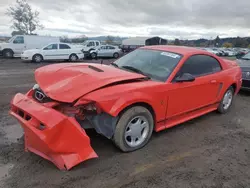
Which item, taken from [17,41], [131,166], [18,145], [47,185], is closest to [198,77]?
[131,166]

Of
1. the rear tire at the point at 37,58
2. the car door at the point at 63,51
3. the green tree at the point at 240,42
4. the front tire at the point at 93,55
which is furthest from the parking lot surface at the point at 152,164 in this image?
the green tree at the point at 240,42

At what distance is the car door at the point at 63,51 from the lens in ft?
53.8

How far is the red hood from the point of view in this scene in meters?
2.76

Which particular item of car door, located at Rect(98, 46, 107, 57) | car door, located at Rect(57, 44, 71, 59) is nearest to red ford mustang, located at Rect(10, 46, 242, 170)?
car door, located at Rect(57, 44, 71, 59)

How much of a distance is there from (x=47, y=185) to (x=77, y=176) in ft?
1.15

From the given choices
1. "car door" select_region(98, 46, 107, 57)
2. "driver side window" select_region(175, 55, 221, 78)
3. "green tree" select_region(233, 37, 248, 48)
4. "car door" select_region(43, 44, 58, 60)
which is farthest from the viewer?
"green tree" select_region(233, 37, 248, 48)

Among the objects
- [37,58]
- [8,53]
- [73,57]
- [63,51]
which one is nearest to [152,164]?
[37,58]

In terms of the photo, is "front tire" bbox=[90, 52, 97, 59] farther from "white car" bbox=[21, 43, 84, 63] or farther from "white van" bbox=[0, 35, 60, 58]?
"white van" bbox=[0, 35, 60, 58]

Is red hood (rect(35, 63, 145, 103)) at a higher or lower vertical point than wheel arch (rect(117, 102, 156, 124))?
higher

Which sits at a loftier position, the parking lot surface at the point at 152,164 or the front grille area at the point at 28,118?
the front grille area at the point at 28,118

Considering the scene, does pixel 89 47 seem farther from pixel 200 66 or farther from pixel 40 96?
pixel 40 96

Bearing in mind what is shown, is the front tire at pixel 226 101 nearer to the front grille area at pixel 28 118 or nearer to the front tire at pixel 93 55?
the front grille area at pixel 28 118

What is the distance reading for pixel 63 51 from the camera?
16578 millimetres

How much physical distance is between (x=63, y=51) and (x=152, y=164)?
15.3 m
